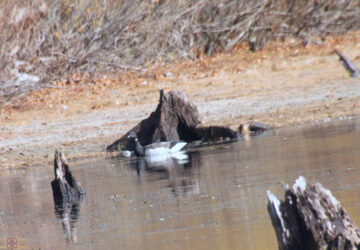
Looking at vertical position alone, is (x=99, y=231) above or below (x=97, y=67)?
below

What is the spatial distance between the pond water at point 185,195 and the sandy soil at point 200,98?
191 centimetres

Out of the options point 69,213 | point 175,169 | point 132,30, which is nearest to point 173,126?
point 175,169

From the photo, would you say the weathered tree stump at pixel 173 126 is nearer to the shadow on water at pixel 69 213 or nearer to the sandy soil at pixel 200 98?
the sandy soil at pixel 200 98

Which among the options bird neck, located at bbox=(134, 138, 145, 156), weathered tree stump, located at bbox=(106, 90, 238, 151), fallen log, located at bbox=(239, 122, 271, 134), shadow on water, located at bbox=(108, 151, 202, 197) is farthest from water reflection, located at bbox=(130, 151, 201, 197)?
fallen log, located at bbox=(239, 122, 271, 134)

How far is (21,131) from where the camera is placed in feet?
49.9

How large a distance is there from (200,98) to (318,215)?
1203cm

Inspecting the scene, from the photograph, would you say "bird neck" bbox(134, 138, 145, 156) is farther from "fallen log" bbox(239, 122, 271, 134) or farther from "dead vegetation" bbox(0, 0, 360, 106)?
"dead vegetation" bbox(0, 0, 360, 106)

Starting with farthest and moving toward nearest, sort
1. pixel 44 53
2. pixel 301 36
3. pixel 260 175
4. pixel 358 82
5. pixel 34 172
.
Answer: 1. pixel 301 36
2. pixel 44 53
3. pixel 358 82
4. pixel 34 172
5. pixel 260 175

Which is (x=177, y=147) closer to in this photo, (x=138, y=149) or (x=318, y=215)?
(x=138, y=149)

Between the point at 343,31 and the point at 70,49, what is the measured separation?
826 cm

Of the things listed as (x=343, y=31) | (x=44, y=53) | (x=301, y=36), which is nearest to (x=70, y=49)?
(x=44, y=53)

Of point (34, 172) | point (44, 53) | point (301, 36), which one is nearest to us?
point (34, 172)

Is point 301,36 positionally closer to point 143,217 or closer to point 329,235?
point 143,217

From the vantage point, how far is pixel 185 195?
809cm
